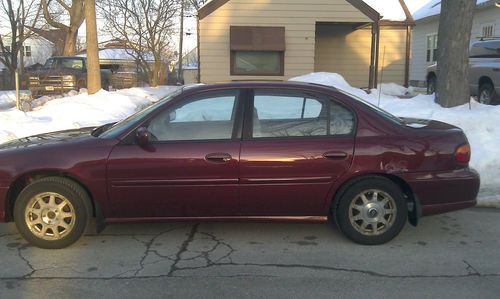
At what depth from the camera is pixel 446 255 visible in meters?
4.50

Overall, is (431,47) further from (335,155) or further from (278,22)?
(335,155)

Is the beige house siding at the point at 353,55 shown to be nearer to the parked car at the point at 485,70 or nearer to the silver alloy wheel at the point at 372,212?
the parked car at the point at 485,70

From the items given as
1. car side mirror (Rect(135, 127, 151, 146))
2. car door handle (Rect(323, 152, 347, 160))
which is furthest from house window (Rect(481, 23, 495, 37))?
car side mirror (Rect(135, 127, 151, 146))

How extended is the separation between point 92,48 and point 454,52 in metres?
10.2

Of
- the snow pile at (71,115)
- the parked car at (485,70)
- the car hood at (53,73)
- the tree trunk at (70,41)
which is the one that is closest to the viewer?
the snow pile at (71,115)

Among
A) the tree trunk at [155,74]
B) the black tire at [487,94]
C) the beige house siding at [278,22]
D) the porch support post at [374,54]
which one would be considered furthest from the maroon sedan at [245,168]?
the tree trunk at [155,74]

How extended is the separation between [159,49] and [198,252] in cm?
2072

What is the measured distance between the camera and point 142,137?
14.6 feet

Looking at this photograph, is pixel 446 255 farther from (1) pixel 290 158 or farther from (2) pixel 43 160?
(2) pixel 43 160

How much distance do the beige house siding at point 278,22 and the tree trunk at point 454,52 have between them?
9137 mm

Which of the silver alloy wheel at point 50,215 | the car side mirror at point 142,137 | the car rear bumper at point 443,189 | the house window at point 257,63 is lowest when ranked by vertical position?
the silver alloy wheel at point 50,215

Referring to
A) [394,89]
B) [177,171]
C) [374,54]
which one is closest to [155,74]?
[374,54]

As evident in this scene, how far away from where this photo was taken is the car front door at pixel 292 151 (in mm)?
4547

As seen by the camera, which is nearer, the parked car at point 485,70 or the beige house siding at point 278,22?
the parked car at point 485,70
